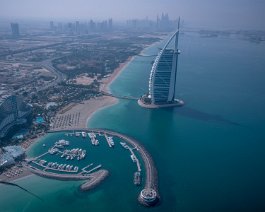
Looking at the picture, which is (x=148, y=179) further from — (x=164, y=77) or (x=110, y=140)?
(x=164, y=77)

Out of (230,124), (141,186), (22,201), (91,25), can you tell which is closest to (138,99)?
(230,124)

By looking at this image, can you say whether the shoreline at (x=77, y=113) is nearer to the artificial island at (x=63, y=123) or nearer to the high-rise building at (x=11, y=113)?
the artificial island at (x=63, y=123)

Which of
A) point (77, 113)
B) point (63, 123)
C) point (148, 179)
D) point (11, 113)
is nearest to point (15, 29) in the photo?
point (77, 113)

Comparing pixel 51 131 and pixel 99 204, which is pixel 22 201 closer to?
pixel 99 204

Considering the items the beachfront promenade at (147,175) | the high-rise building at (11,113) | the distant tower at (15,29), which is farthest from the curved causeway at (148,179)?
the distant tower at (15,29)

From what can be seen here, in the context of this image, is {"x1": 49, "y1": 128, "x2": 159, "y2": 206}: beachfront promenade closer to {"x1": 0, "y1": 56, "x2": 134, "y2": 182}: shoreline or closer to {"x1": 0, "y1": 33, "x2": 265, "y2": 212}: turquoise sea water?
{"x1": 0, "y1": 33, "x2": 265, "y2": 212}: turquoise sea water
